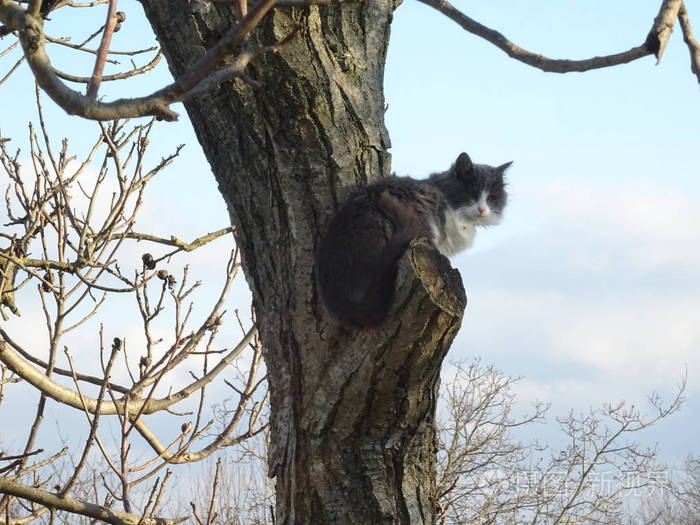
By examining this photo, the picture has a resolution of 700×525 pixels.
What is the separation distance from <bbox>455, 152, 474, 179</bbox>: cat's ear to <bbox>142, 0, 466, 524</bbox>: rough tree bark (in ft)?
4.34

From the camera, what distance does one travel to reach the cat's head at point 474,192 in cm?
406

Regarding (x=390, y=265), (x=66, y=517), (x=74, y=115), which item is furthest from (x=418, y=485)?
(x=66, y=517)

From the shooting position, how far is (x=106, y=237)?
3680 mm

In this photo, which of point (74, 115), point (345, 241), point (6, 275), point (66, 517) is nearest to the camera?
point (74, 115)

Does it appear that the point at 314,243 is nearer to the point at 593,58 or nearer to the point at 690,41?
the point at 593,58

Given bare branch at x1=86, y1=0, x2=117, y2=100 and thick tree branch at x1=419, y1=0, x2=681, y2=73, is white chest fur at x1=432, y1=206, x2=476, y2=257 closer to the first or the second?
thick tree branch at x1=419, y1=0, x2=681, y2=73

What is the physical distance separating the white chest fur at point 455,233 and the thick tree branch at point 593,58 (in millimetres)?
1047

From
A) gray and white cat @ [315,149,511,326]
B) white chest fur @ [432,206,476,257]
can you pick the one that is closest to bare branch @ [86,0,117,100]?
gray and white cat @ [315,149,511,326]

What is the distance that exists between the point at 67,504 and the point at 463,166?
2475 mm

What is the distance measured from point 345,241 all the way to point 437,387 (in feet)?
1.96

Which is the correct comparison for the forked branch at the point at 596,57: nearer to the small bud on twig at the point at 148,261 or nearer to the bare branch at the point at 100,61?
the bare branch at the point at 100,61

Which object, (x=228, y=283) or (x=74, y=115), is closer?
(x=74, y=115)

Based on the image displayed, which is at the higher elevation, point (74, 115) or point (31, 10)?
point (31, 10)

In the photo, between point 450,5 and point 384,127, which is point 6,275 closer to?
point 384,127
